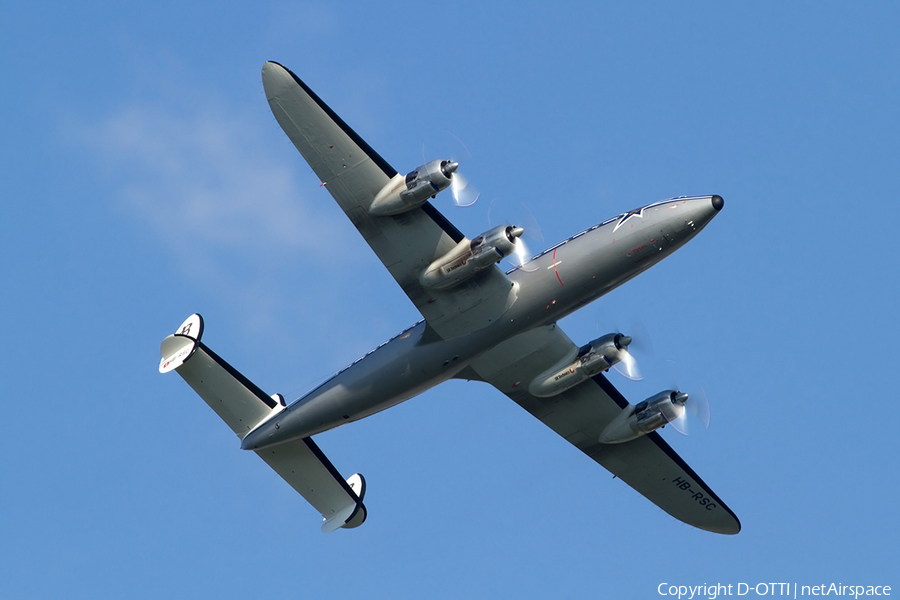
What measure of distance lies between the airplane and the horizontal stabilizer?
0.16 ft

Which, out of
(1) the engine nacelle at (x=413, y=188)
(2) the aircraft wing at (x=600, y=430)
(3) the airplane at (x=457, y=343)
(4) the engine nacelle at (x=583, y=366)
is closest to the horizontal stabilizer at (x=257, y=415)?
(3) the airplane at (x=457, y=343)

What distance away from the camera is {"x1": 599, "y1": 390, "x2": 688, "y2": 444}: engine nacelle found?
35.6m

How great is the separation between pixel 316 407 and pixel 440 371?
4382 mm

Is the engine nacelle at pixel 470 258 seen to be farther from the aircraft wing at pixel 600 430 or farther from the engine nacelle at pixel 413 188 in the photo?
the aircraft wing at pixel 600 430

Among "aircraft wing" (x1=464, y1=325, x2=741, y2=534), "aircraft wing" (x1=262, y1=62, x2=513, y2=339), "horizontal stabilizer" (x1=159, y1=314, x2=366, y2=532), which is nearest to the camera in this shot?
"aircraft wing" (x1=262, y1=62, x2=513, y2=339)

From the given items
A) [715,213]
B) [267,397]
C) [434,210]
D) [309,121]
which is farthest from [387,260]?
[715,213]

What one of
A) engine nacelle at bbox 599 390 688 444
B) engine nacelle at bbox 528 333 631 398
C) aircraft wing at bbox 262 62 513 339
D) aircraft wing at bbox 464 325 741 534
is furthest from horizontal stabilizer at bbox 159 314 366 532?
engine nacelle at bbox 599 390 688 444

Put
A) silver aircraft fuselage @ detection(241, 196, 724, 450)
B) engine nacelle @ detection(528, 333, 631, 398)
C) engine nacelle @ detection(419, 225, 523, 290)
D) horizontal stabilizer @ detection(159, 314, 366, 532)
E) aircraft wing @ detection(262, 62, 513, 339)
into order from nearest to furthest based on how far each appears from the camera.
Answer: aircraft wing @ detection(262, 62, 513, 339), engine nacelle @ detection(419, 225, 523, 290), silver aircraft fuselage @ detection(241, 196, 724, 450), engine nacelle @ detection(528, 333, 631, 398), horizontal stabilizer @ detection(159, 314, 366, 532)

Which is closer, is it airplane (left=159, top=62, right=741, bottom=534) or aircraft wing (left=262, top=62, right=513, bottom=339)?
aircraft wing (left=262, top=62, right=513, bottom=339)

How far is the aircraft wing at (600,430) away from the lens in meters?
35.0

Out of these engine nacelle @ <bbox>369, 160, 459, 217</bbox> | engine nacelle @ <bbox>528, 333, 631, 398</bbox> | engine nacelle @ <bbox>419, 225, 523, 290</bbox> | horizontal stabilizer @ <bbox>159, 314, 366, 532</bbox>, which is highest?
engine nacelle @ <bbox>369, 160, 459, 217</bbox>

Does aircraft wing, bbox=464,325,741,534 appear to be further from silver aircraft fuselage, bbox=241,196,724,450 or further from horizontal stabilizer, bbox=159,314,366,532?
horizontal stabilizer, bbox=159,314,366,532

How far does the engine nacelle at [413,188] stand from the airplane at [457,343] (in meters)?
0.04

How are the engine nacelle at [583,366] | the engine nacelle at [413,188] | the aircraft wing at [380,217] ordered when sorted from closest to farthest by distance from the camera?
the engine nacelle at [413,188] → the aircraft wing at [380,217] → the engine nacelle at [583,366]
